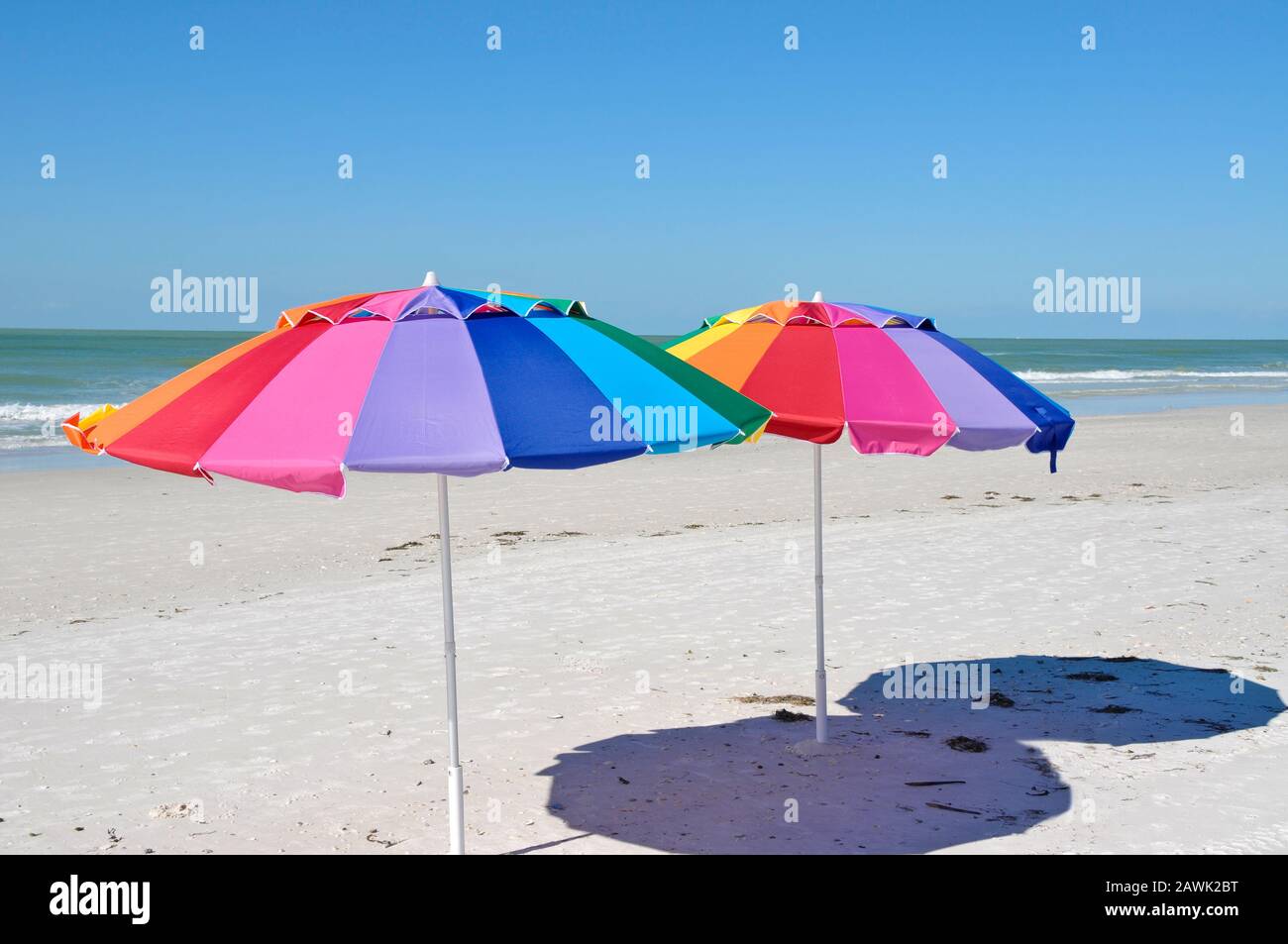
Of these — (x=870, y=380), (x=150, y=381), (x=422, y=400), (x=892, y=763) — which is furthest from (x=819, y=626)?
(x=150, y=381)

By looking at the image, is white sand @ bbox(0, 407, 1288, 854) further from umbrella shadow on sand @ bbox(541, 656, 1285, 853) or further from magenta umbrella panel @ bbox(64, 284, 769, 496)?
magenta umbrella panel @ bbox(64, 284, 769, 496)

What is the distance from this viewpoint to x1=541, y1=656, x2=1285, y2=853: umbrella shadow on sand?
508cm

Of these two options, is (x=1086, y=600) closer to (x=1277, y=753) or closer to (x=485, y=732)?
(x=1277, y=753)

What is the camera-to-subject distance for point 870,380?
16.0ft

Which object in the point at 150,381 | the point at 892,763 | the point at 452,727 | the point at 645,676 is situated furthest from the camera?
the point at 150,381

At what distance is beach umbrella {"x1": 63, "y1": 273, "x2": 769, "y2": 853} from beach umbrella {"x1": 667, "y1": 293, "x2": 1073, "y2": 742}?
475 millimetres

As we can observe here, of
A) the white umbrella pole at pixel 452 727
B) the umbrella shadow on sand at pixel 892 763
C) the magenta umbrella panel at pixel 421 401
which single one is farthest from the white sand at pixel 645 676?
the magenta umbrella panel at pixel 421 401

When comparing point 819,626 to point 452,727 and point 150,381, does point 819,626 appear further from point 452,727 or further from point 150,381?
point 150,381

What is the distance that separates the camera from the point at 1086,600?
9359 mm

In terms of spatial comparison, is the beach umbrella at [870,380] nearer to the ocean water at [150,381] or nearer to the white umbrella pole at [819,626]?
the white umbrella pole at [819,626]

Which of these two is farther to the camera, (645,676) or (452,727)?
(645,676)

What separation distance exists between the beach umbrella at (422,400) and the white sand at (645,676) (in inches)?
84.0

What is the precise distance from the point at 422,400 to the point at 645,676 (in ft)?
14.1
